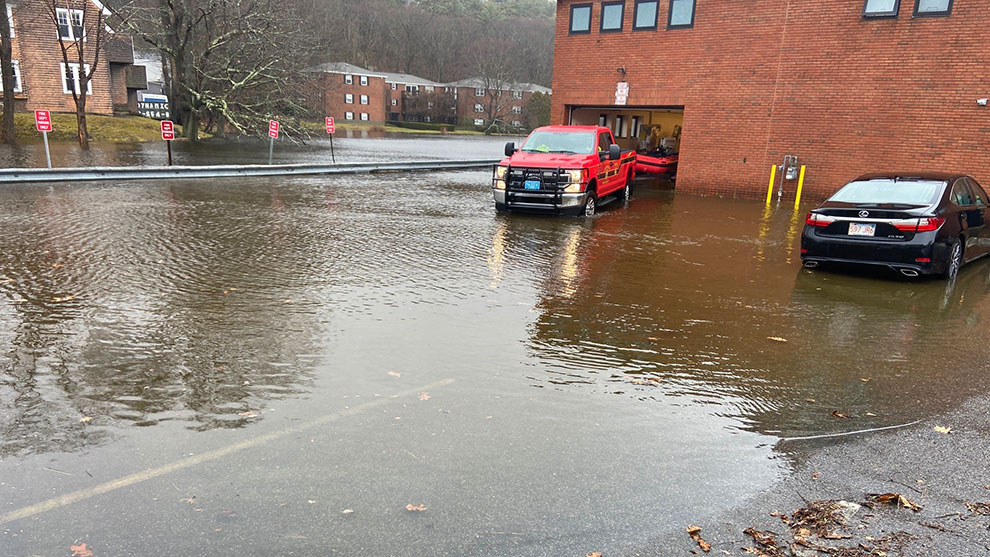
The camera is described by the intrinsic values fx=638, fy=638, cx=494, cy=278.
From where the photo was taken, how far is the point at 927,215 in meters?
7.77

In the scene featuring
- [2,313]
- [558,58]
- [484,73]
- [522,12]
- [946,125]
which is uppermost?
[522,12]

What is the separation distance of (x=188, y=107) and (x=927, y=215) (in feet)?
125

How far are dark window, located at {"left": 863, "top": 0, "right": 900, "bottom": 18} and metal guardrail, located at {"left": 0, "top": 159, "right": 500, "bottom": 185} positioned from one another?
14.8 metres

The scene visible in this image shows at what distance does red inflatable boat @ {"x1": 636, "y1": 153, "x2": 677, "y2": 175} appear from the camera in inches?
930

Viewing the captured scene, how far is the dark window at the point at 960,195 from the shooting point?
27.5 feet

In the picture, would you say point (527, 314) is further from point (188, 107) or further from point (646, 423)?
point (188, 107)

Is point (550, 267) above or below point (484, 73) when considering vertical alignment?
below

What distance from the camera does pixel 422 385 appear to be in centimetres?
470

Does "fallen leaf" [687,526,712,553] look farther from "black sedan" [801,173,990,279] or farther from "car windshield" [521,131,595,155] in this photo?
"car windshield" [521,131,595,155]

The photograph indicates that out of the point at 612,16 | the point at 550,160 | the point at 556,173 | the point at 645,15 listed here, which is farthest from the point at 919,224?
the point at 612,16

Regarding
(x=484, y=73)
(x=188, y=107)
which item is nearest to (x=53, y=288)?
(x=188, y=107)

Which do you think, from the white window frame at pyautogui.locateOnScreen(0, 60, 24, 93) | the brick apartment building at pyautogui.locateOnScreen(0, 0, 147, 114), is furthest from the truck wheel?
the white window frame at pyautogui.locateOnScreen(0, 60, 24, 93)

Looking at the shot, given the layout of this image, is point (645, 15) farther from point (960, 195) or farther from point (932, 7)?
point (960, 195)

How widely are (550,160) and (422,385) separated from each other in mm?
9418
